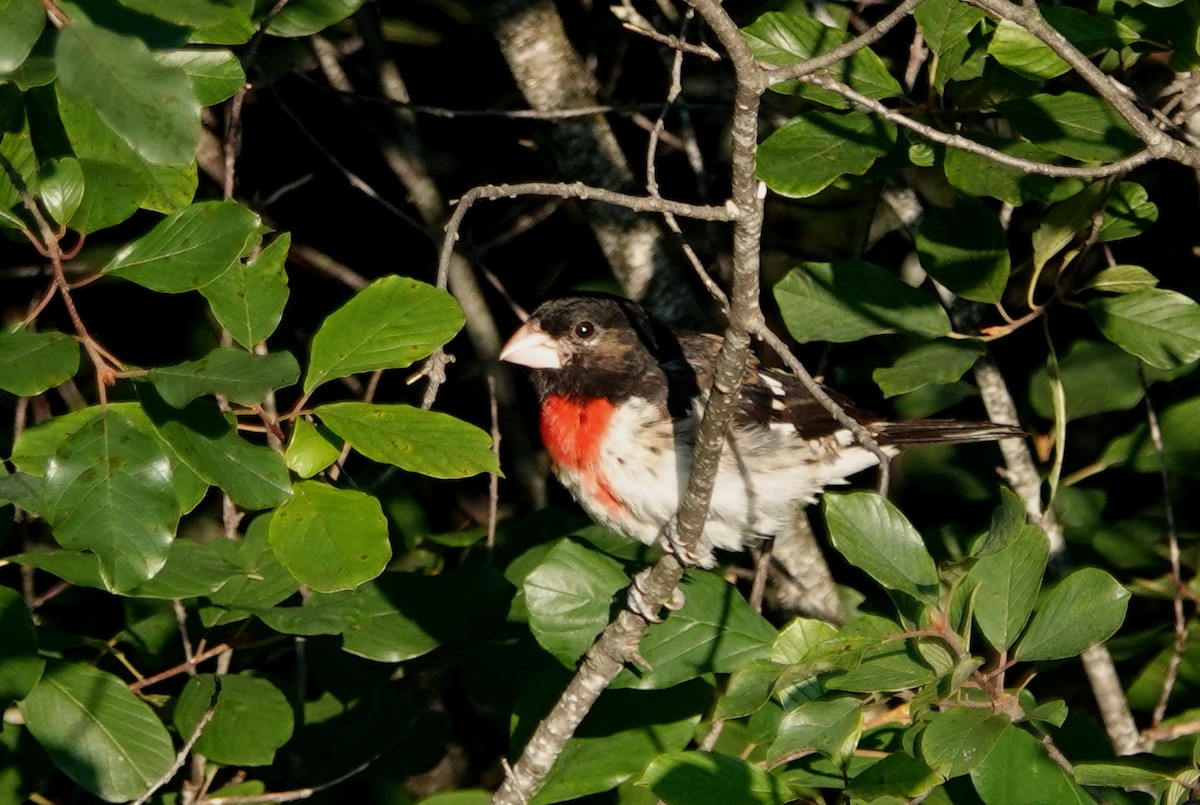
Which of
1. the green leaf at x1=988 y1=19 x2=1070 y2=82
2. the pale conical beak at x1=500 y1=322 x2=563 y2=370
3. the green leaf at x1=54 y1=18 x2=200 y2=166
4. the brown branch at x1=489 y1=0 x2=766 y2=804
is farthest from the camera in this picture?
the pale conical beak at x1=500 y1=322 x2=563 y2=370

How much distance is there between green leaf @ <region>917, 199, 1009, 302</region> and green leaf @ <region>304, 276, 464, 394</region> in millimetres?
1134

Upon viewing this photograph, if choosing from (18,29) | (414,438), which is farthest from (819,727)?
(18,29)

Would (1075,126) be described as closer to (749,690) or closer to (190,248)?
(749,690)

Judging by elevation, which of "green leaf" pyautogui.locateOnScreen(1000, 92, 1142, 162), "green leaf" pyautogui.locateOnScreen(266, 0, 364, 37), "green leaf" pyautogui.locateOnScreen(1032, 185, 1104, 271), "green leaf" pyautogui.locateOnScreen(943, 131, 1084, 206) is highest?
"green leaf" pyautogui.locateOnScreen(266, 0, 364, 37)

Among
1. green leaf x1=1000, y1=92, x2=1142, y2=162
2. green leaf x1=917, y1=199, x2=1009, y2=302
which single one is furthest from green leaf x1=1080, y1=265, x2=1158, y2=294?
green leaf x1=1000, y1=92, x2=1142, y2=162

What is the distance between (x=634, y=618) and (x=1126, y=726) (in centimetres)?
166

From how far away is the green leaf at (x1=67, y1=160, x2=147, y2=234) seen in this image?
225 cm

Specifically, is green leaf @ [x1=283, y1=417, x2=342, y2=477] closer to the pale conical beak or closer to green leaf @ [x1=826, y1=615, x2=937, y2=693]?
green leaf @ [x1=826, y1=615, x2=937, y2=693]

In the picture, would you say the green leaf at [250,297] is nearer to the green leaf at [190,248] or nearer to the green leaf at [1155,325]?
the green leaf at [190,248]

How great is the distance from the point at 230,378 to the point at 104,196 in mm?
441

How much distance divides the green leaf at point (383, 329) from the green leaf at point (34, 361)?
343 mm

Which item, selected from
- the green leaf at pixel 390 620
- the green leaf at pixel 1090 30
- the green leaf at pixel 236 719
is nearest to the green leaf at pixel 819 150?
the green leaf at pixel 1090 30

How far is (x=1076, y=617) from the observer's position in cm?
223

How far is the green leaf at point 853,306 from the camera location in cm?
298
